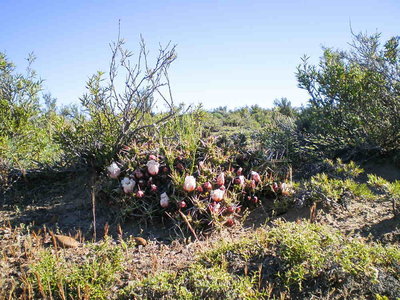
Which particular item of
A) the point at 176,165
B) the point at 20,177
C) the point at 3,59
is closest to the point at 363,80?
the point at 176,165

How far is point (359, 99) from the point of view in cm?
482

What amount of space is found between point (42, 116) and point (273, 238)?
458 centimetres

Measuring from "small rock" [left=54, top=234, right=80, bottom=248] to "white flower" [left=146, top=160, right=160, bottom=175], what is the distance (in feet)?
3.17

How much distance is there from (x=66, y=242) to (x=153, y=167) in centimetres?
107

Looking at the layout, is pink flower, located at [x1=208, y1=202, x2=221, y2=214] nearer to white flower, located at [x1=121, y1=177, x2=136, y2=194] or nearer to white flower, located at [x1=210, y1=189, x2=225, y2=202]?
white flower, located at [x1=210, y1=189, x2=225, y2=202]

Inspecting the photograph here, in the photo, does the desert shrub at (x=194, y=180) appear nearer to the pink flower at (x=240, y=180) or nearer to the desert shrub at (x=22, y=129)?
the pink flower at (x=240, y=180)

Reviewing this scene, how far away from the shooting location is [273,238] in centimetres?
253

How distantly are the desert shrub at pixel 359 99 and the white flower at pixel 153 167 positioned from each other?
274cm

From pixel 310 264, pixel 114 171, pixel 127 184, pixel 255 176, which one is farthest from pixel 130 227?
pixel 310 264

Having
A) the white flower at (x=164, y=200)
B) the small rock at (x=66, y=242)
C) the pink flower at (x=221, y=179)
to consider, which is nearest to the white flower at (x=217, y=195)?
the pink flower at (x=221, y=179)

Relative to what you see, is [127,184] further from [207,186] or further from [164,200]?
[207,186]

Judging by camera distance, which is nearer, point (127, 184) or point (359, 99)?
point (127, 184)

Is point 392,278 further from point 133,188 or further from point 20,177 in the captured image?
point 20,177

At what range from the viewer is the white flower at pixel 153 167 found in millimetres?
3441
